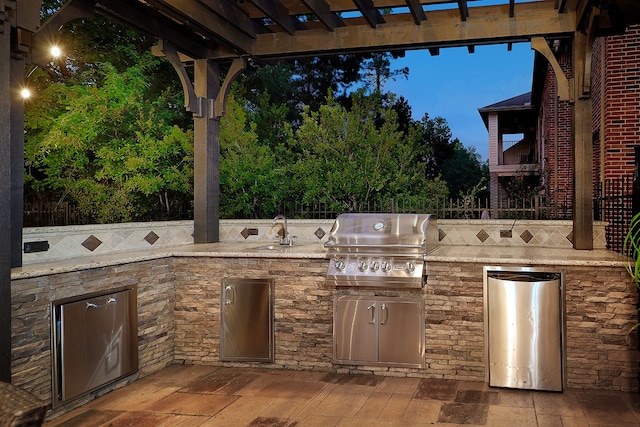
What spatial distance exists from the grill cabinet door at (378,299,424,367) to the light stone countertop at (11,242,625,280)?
41cm

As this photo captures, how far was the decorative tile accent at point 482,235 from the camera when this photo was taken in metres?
5.45

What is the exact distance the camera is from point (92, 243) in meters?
Answer: 4.71

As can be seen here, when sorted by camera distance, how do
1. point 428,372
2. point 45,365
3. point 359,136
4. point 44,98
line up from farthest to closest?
point 359,136 → point 44,98 → point 428,372 → point 45,365

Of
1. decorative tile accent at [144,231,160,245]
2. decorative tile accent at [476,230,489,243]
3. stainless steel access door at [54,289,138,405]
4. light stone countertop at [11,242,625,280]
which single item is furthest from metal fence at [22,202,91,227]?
decorative tile accent at [476,230,489,243]

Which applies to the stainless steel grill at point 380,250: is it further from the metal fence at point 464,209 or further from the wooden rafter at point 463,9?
the wooden rafter at point 463,9

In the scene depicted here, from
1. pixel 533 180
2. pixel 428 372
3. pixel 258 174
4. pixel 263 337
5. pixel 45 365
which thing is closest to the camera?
pixel 45 365

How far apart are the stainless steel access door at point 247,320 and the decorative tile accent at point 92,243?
3.43ft

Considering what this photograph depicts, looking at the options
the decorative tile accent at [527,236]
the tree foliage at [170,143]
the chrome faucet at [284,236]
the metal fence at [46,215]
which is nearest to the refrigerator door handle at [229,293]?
the chrome faucet at [284,236]

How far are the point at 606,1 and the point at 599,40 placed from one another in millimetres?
4426

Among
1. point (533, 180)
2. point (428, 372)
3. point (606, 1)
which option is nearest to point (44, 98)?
point (428, 372)

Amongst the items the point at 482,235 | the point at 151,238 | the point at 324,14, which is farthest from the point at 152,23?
the point at 482,235

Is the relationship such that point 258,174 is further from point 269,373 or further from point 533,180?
point 533,180

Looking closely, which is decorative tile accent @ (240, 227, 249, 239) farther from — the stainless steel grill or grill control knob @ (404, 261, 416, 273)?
grill control knob @ (404, 261, 416, 273)

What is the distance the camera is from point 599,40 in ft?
25.5
